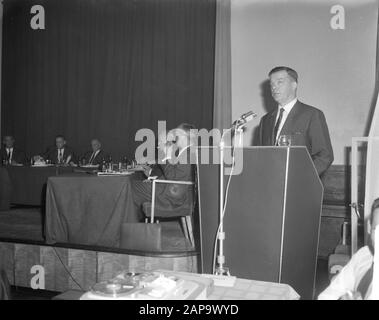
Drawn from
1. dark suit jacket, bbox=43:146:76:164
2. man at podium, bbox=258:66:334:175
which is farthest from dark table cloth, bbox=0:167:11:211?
man at podium, bbox=258:66:334:175

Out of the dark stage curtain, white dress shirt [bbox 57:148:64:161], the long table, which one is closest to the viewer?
the long table

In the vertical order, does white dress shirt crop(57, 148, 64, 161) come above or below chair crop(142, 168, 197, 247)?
above

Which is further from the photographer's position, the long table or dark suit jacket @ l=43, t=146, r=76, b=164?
dark suit jacket @ l=43, t=146, r=76, b=164

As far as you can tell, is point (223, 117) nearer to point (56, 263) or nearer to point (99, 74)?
point (99, 74)

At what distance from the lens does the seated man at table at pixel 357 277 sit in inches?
58.4

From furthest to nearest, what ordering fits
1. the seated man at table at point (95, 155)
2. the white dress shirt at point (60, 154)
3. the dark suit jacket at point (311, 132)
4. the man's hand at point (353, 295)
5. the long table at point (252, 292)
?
1. the white dress shirt at point (60, 154)
2. the seated man at table at point (95, 155)
3. the dark suit jacket at point (311, 132)
4. the long table at point (252, 292)
5. the man's hand at point (353, 295)

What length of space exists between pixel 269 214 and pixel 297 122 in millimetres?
890

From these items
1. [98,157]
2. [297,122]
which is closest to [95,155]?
[98,157]

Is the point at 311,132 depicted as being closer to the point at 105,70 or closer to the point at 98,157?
the point at 98,157

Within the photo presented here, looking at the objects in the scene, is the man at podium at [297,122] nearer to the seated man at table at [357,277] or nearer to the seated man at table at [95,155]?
the seated man at table at [357,277]

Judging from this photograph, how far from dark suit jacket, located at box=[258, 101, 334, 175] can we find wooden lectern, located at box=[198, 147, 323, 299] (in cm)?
40

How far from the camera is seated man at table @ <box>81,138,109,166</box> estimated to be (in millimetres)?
6637

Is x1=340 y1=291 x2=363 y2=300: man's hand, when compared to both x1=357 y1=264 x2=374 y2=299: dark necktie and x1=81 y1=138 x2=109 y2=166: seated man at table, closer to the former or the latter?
x1=357 y1=264 x2=374 y2=299: dark necktie

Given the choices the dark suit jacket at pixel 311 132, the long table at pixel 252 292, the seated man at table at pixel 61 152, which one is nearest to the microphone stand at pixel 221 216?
the long table at pixel 252 292
